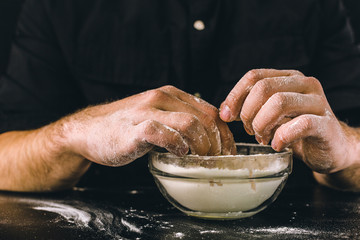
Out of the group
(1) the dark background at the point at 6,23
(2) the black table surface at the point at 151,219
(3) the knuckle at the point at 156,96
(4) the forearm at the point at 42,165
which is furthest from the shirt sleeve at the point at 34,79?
(3) the knuckle at the point at 156,96

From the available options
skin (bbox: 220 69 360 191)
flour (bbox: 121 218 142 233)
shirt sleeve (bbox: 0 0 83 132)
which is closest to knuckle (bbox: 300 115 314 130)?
skin (bbox: 220 69 360 191)

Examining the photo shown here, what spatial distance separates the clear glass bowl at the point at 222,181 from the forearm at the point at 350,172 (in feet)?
0.97

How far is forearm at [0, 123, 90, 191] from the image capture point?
3.75 ft

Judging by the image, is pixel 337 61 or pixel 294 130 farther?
pixel 337 61

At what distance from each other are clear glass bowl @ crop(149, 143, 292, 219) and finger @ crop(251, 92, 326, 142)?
68mm

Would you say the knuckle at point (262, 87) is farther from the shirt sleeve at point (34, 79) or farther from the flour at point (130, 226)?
the shirt sleeve at point (34, 79)

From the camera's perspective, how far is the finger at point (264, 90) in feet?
2.69

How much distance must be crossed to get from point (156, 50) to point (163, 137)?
2.97 feet

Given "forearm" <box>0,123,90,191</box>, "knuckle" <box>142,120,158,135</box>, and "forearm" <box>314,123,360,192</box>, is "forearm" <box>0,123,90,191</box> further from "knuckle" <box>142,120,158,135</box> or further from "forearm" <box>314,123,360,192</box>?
"forearm" <box>314,123,360,192</box>

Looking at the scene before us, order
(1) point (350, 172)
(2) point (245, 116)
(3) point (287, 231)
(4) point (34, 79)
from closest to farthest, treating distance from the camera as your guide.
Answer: (3) point (287, 231) → (2) point (245, 116) → (1) point (350, 172) → (4) point (34, 79)

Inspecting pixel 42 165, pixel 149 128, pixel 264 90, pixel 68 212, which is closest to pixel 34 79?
pixel 42 165

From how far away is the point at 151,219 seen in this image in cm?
83

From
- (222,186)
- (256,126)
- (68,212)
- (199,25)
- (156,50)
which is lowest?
(68,212)

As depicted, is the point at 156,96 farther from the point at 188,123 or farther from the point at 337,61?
the point at 337,61
